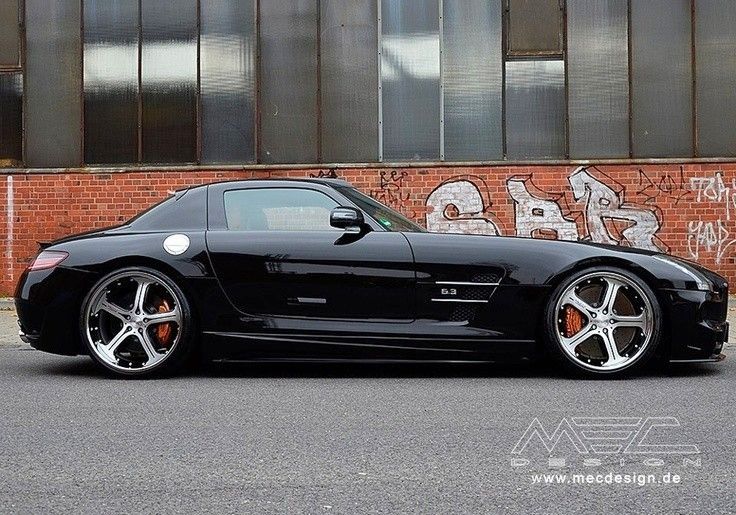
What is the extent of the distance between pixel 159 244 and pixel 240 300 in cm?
65

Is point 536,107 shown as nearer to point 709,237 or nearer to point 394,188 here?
point 394,188

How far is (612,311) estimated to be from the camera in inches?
271

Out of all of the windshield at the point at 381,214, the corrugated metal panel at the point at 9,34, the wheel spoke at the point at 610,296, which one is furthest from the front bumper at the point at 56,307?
the corrugated metal panel at the point at 9,34

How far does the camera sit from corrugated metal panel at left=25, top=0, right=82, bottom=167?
16.9 metres

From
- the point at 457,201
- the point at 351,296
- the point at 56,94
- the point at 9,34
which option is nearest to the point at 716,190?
the point at 457,201

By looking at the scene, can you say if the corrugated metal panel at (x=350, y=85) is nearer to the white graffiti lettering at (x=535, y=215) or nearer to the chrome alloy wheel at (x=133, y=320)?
the white graffiti lettering at (x=535, y=215)

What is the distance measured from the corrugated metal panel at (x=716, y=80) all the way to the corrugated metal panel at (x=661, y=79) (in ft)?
0.55

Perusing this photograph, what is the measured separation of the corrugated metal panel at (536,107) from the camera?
16.3m

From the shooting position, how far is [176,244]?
281 inches

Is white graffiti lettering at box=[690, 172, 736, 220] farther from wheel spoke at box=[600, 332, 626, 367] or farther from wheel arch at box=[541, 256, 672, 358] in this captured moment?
wheel spoke at box=[600, 332, 626, 367]

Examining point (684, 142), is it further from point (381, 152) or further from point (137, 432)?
point (137, 432)

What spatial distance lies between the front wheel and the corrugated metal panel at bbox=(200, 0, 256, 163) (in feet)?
34.3

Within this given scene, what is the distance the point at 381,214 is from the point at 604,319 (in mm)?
1608

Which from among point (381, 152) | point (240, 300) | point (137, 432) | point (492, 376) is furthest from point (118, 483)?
point (381, 152)
